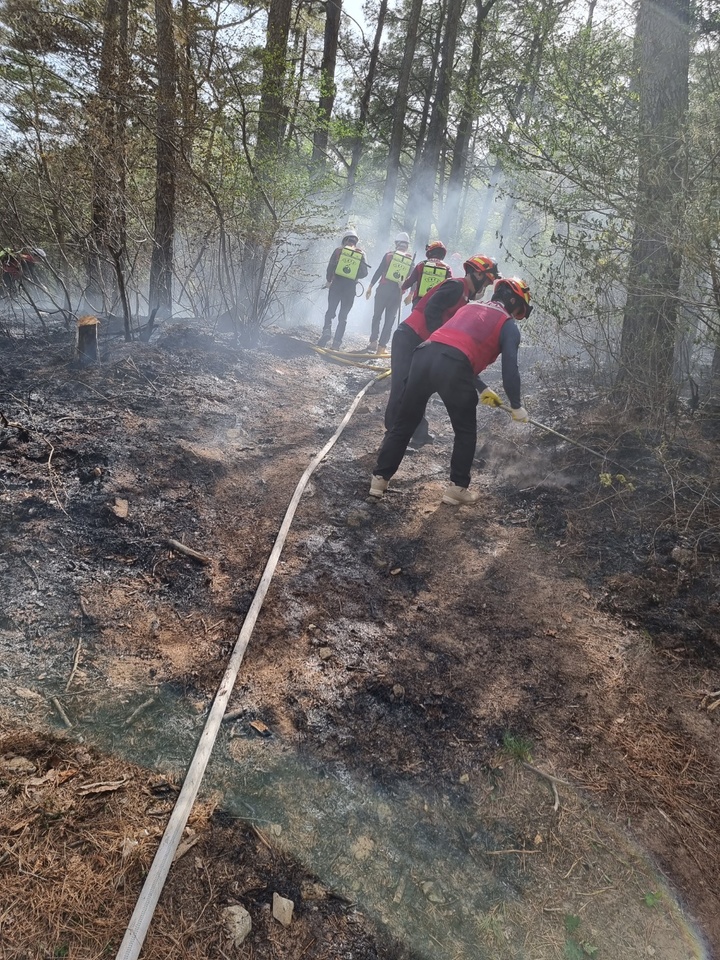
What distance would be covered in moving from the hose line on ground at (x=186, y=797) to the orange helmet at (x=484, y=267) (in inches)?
127

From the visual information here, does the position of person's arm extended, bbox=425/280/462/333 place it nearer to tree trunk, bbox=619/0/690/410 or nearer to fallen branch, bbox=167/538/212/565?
tree trunk, bbox=619/0/690/410

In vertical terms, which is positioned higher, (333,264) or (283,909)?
(333,264)

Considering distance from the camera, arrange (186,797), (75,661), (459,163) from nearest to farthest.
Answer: (186,797), (75,661), (459,163)

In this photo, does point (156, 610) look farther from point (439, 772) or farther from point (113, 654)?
point (439, 772)

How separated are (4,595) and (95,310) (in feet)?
23.8

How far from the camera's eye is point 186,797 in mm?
2078

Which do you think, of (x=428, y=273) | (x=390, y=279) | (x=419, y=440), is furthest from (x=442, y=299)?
(x=390, y=279)

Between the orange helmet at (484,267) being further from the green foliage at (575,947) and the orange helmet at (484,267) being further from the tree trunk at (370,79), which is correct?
the tree trunk at (370,79)

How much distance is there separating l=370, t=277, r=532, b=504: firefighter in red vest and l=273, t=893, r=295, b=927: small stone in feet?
11.0

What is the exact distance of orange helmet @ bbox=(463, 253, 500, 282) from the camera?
5043mm

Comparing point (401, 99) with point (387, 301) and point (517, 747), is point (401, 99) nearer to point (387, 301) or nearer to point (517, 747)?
point (387, 301)

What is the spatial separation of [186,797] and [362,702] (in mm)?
953

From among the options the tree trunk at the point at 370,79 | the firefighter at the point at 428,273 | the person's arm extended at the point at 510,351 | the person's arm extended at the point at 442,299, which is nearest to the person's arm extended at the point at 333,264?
the firefighter at the point at 428,273

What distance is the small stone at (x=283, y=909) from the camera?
6.09ft
